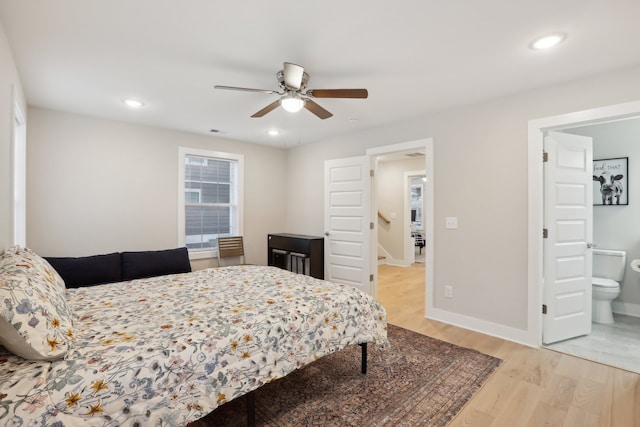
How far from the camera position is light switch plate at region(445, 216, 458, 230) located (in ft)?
10.9

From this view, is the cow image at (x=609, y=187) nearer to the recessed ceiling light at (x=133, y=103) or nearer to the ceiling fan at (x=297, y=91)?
the ceiling fan at (x=297, y=91)

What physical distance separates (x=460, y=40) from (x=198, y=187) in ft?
12.4

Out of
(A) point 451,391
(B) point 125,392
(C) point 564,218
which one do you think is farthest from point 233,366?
(C) point 564,218

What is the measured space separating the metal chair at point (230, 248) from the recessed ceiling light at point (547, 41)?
4.10m

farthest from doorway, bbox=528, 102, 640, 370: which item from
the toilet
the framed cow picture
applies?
the framed cow picture

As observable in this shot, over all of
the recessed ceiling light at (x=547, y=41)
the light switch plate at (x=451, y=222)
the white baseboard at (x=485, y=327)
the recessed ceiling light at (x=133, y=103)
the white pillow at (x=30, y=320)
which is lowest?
the white baseboard at (x=485, y=327)

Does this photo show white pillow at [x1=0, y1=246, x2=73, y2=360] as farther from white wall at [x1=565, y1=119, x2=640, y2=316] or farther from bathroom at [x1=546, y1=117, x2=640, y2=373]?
white wall at [x1=565, y1=119, x2=640, y2=316]

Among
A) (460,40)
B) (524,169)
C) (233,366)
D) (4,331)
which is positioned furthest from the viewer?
(524,169)

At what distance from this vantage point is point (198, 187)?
4.51m

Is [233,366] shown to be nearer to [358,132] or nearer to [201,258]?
[201,258]

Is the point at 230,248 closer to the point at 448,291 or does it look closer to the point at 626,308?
the point at 448,291

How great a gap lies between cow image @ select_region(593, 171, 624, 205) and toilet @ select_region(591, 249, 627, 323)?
2.02ft

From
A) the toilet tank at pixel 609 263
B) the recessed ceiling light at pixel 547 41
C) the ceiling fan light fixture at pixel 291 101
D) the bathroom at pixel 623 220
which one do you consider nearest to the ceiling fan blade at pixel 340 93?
the ceiling fan light fixture at pixel 291 101

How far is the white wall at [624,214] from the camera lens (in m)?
3.47
